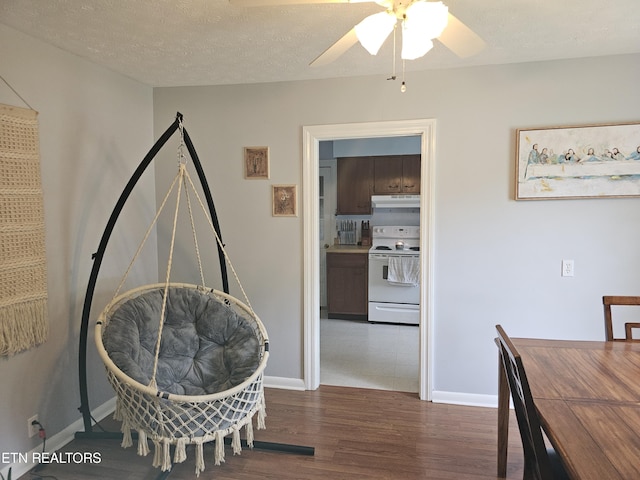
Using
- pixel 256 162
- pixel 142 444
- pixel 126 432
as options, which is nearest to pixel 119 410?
pixel 126 432

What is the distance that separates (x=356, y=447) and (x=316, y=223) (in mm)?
1569

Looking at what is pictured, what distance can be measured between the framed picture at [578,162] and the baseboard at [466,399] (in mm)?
1441

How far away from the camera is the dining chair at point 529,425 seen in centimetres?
135

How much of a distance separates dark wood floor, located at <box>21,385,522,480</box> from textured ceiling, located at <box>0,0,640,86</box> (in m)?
2.38

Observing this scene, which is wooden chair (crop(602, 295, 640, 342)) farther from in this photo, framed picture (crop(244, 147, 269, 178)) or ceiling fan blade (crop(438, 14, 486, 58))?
framed picture (crop(244, 147, 269, 178))

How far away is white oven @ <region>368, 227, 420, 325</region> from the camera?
495 cm

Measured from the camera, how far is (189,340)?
251cm

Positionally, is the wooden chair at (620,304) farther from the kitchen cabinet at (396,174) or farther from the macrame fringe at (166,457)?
the kitchen cabinet at (396,174)

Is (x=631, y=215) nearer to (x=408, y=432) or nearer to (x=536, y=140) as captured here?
(x=536, y=140)

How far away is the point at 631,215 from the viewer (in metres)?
2.68

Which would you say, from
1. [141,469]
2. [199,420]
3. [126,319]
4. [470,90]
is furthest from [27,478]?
[470,90]

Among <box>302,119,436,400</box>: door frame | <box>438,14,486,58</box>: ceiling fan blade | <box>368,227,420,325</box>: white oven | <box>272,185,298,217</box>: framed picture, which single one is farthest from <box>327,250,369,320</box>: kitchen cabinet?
<box>438,14,486,58</box>: ceiling fan blade

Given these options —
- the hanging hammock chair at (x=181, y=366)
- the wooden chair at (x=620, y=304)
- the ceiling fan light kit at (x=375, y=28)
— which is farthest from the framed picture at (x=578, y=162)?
the hanging hammock chair at (x=181, y=366)

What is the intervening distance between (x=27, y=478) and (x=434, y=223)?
287 centimetres
